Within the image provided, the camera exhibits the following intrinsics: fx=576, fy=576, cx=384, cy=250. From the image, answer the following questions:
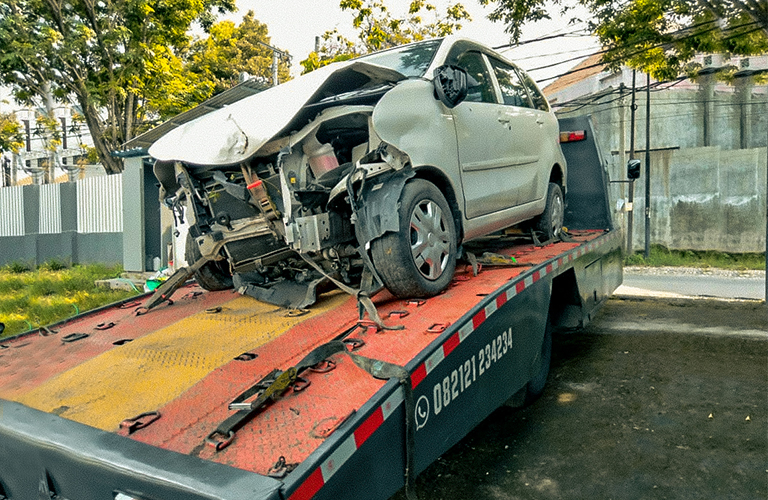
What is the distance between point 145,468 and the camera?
1629 mm

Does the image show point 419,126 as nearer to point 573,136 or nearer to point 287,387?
point 287,387

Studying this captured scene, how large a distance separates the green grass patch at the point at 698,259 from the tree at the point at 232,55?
452 inches

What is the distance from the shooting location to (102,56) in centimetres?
1199

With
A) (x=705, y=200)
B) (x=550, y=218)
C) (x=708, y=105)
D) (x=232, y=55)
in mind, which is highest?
(x=232, y=55)

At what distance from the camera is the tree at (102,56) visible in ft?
37.4

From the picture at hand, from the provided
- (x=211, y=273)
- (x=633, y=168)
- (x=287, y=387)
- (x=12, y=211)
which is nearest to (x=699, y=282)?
(x=633, y=168)

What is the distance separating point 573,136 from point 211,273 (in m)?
4.09

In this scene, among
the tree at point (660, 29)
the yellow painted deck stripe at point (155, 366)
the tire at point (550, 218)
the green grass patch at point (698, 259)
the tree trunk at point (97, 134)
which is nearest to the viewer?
the yellow painted deck stripe at point (155, 366)

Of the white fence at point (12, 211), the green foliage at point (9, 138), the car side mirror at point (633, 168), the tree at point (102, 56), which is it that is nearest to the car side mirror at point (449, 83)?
the car side mirror at point (633, 168)

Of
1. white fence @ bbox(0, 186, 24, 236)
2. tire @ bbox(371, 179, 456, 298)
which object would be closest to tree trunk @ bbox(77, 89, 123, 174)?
white fence @ bbox(0, 186, 24, 236)

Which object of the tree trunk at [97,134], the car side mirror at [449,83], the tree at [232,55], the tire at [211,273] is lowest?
the tire at [211,273]

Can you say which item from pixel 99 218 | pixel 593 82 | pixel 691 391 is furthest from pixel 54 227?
pixel 593 82

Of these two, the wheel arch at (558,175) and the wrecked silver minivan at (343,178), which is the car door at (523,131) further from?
the wrecked silver minivan at (343,178)

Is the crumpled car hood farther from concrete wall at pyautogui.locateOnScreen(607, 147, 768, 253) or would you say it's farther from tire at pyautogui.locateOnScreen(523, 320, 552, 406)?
concrete wall at pyautogui.locateOnScreen(607, 147, 768, 253)
